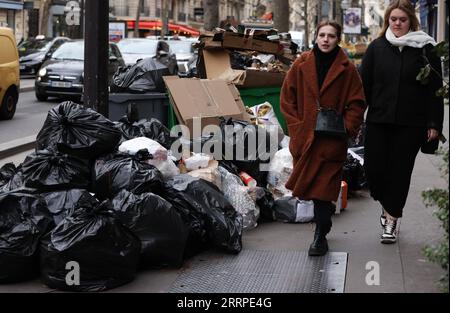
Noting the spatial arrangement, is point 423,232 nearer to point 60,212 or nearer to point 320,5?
point 60,212

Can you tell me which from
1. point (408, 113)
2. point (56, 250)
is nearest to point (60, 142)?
point (56, 250)

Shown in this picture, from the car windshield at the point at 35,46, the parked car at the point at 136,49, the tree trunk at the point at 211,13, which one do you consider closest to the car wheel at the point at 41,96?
the parked car at the point at 136,49

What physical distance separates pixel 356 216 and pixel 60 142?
9.15 feet

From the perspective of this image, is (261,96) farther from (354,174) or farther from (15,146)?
(15,146)

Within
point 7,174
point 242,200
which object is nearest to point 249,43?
point 242,200

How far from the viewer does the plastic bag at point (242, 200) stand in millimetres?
6715

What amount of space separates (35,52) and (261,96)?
20.9 meters

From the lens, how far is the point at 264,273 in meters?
5.36

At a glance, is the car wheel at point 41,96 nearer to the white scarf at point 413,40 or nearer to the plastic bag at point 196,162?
the plastic bag at point 196,162

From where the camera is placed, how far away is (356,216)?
720cm

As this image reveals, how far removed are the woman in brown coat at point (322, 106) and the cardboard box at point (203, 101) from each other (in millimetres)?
2909

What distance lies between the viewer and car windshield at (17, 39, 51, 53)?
3050cm

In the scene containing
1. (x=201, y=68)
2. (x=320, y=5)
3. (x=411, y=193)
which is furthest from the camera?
(x=320, y=5)
